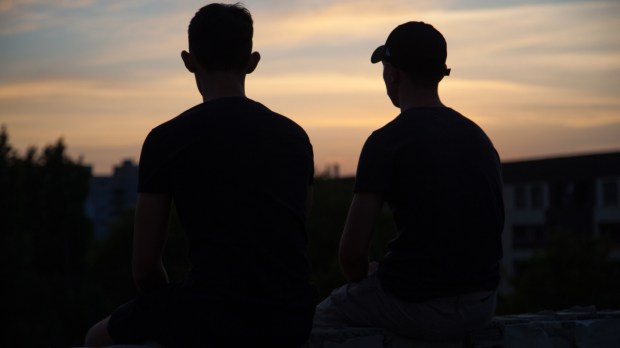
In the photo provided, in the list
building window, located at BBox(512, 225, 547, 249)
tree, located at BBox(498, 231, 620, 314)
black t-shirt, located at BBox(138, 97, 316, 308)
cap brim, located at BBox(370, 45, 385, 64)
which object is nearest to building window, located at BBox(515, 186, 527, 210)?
building window, located at BBox(512, 225, 547, 249)

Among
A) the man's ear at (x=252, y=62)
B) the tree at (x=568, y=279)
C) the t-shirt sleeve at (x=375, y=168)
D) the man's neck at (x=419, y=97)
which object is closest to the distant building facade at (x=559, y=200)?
the tree at (x=568, y=279)

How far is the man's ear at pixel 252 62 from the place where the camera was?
4.38m

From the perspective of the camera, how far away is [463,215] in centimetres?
476

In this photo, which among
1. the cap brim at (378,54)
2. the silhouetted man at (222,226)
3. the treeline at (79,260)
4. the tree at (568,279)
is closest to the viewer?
the silhouetted man at (222,226)

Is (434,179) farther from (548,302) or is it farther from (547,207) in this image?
(547,207)

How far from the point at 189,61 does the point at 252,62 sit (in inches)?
10.3

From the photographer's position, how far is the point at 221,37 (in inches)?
168

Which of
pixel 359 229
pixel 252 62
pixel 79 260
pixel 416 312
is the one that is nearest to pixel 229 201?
pixel 252 62

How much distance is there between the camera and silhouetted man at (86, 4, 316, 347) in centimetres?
405

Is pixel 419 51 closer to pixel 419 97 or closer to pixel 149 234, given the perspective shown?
pixel 419 97

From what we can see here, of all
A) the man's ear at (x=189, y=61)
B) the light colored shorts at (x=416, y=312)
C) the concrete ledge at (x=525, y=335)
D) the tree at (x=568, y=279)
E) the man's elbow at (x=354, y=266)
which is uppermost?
the man's ear at (x=189, y=61)

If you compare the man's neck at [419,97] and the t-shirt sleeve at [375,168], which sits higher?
the man's neck at [419,97]

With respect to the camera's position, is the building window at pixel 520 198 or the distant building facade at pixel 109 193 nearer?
the building window at pixel 520 198

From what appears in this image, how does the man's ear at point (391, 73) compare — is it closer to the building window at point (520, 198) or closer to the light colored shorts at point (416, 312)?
the light colored shorts at point (416, 312)
